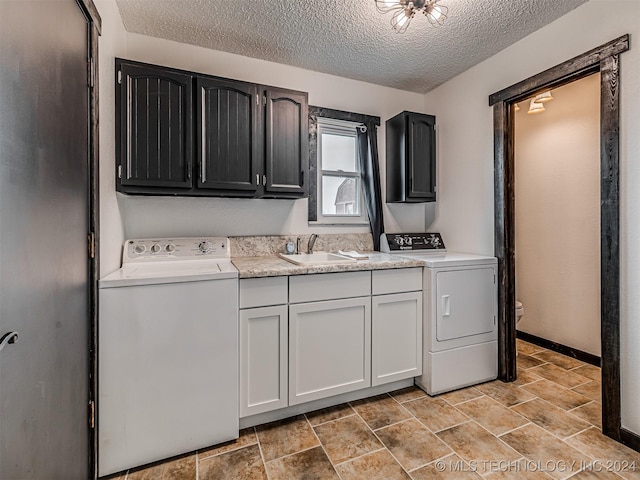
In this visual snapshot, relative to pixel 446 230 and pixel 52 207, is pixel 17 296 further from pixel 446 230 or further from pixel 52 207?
pixel 446 230

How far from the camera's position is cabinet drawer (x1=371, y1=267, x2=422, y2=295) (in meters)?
2.12

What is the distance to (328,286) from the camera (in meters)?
1.97

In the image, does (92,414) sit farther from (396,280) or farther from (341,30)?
(341,30)

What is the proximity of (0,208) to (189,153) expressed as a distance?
4.13 feet

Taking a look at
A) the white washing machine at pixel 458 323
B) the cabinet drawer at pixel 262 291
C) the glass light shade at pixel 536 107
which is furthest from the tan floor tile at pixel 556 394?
the glass light shade at pixel 536 107

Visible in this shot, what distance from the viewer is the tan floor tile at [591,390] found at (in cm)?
216

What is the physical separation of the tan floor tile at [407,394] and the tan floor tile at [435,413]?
0.14 ft

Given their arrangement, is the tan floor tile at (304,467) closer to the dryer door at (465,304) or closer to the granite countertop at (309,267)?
the granite countertop at (309,267)

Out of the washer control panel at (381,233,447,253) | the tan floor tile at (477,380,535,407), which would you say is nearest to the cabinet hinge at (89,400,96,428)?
the washer control panel at (381,233,447,253)

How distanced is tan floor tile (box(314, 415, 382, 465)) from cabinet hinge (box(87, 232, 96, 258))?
1.52m

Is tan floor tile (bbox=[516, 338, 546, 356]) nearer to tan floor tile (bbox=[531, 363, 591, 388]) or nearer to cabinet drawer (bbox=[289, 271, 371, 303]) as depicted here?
tan floor tile (bbox=[531, 363, 591, 388])

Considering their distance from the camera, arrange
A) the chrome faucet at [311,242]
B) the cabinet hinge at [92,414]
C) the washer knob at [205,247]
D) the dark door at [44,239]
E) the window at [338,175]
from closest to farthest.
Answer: the dark door at [44,239], the cabinet hinge at [92,414], the washer knob at [205,247], the chrome faucet at [311,242], the window at [338,175]

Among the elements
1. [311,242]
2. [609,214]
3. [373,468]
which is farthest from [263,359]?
[609,214]

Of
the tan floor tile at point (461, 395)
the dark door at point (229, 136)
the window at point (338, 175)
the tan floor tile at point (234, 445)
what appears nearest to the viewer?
the tan floor tile at point (234, 445)
